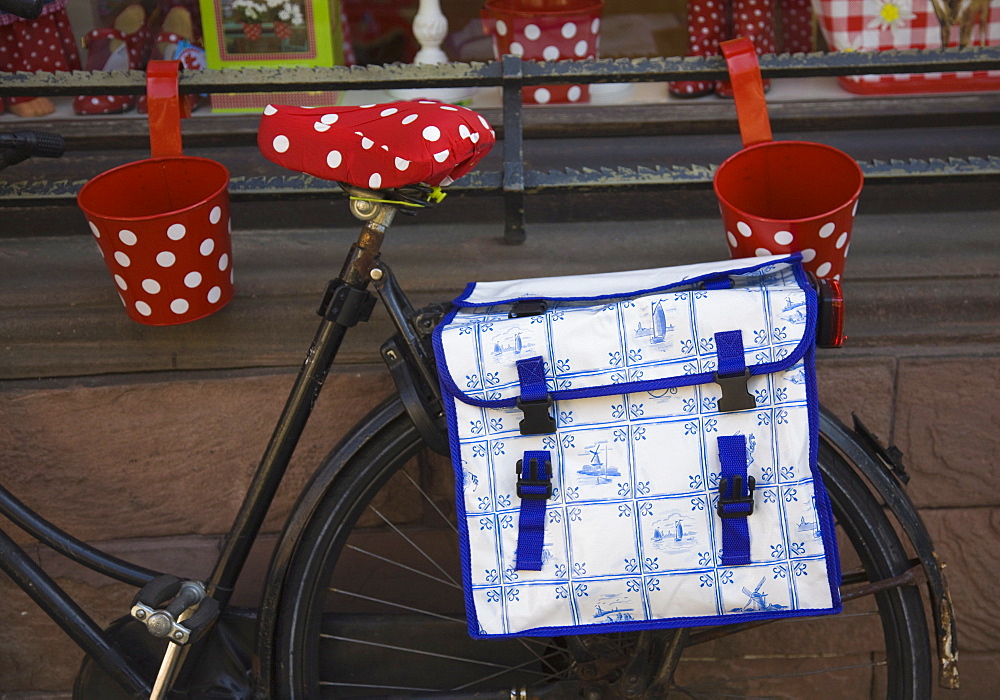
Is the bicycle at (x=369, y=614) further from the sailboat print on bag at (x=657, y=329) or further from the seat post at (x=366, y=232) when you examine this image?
the sailboat print on bag at (x=657, y=329)

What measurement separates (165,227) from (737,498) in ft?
2.76

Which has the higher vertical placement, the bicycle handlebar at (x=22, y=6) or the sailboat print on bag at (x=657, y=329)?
the bicycle handlebar at (x=22, y=6)

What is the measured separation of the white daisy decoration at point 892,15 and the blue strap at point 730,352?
122cm

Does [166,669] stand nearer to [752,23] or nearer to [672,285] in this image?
→ [672,285]

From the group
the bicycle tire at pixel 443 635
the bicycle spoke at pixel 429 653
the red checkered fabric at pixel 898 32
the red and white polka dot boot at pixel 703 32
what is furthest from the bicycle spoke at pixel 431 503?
the red checkered fabric at pixel 898 32

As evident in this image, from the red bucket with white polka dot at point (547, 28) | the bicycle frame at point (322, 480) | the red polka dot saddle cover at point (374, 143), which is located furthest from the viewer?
the red bucket with white polka dot at point (547, 28)

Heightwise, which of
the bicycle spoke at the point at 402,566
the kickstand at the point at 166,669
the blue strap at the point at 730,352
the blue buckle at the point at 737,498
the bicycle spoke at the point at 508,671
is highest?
the blue strap at the point at 730,352

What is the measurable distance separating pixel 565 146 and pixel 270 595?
112 cm

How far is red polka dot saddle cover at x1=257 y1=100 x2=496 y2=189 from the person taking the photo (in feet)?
3.66

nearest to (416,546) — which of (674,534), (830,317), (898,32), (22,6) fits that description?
(674,534)

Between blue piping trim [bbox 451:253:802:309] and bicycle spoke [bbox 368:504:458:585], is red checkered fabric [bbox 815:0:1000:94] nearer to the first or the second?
blue piping trim [bbox 451:253:802:309]

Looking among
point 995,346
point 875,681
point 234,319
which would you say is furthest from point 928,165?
point 234,319

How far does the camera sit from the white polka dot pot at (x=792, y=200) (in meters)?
1.27

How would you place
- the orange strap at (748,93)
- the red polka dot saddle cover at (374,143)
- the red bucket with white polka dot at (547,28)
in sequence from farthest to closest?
the red bucket with white polka dot at (547,28) → the orange strap at (748,93) → the red polka dot saddle cover at (374,143)
